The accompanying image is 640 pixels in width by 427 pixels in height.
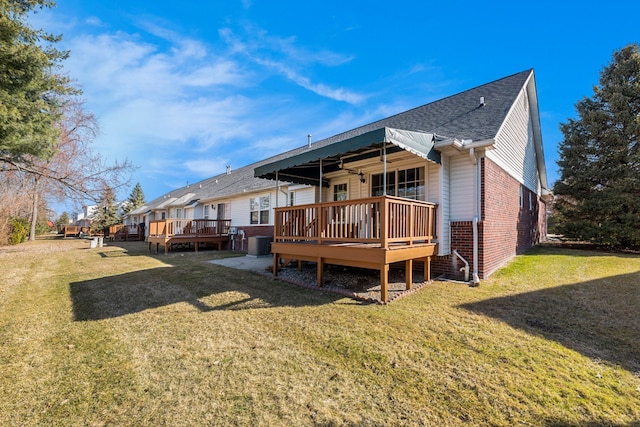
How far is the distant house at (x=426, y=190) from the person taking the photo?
19.4 feet

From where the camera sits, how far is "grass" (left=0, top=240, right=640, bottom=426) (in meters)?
2.47

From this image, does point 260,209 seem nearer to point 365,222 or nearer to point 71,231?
point 365,222

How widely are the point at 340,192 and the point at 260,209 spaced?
6.04 metres

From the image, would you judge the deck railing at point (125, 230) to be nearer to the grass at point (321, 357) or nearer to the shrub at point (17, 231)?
the shrub at point (17, 231)

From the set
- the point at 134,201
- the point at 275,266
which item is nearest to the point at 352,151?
the point at 275,266

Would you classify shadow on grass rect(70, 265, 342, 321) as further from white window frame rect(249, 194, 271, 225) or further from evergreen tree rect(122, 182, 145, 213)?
evergreen tree rect(122, 182, 145, 213)

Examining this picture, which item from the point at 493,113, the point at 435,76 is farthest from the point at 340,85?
the point at 493,113

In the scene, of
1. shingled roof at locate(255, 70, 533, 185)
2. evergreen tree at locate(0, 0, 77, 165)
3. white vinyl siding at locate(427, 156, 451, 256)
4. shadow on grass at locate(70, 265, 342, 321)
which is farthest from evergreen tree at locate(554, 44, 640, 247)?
evergreen tree at locate(0, 0, 77, 165)

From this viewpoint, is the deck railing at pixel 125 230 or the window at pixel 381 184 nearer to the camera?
the window at pixel 381 184

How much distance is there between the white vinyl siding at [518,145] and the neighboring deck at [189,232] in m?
13.7

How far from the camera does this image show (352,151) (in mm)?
7223

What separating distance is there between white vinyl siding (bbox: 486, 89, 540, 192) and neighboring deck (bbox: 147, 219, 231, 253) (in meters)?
13.7

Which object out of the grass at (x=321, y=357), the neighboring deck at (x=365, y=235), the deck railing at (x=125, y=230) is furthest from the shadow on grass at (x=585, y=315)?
the deck railing at (x=125, y=230)

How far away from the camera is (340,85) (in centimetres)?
1598
